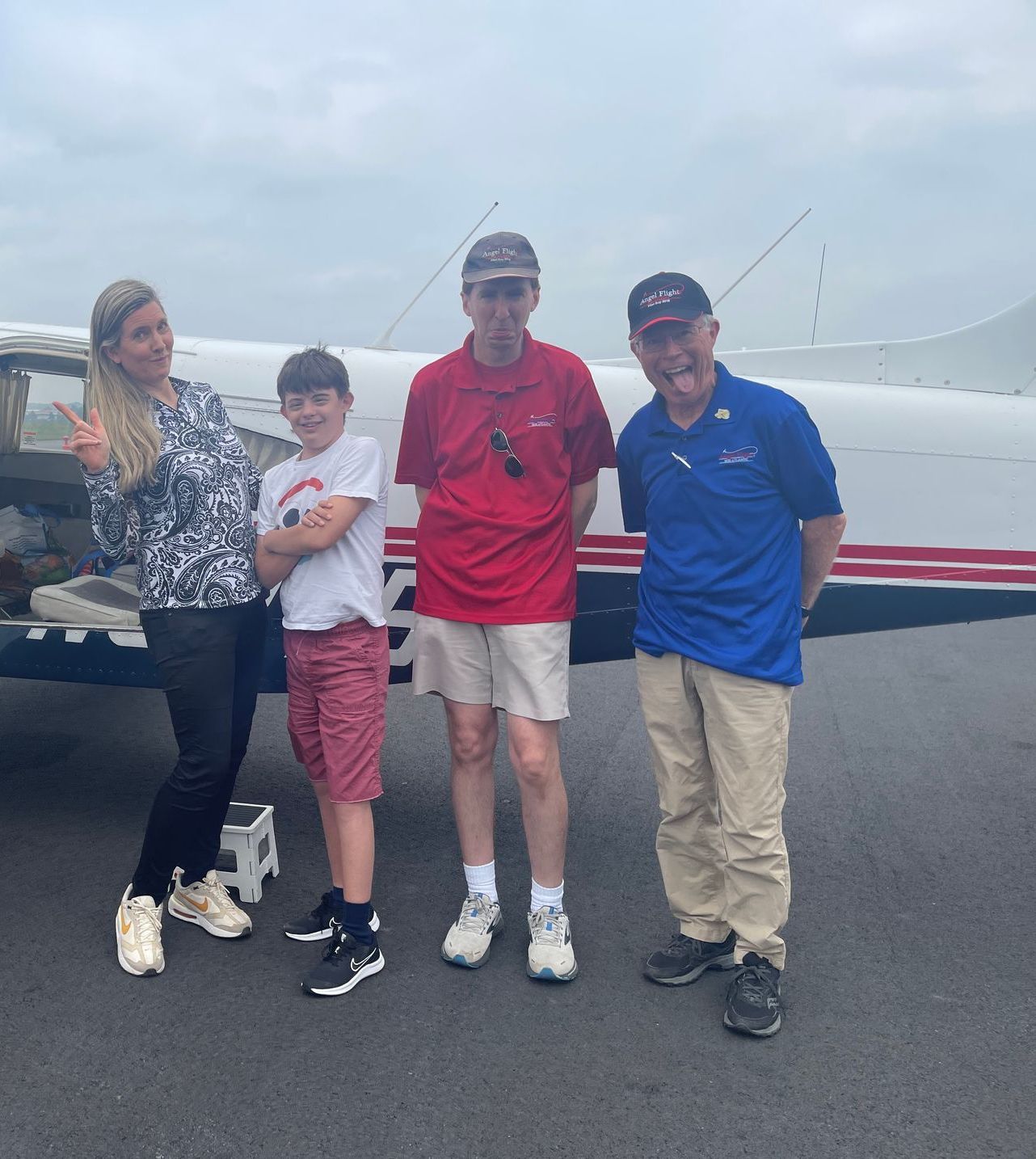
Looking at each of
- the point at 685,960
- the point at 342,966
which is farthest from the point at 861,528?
the point at 342,966

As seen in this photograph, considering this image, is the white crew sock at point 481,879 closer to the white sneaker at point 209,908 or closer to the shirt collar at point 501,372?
the white sneaker at point 209,908

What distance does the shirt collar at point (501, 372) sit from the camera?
263 centimetres

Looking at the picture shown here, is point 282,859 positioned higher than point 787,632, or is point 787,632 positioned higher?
point 787,632

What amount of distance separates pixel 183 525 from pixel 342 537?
424 mm

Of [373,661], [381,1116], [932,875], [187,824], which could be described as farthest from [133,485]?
[932,875]

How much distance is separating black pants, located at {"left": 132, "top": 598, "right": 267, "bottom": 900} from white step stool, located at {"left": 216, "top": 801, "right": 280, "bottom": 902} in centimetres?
22

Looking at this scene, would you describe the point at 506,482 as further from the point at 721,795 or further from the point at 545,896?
the point at 545,896

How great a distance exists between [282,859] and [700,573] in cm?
191

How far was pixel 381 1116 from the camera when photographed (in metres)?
2.12

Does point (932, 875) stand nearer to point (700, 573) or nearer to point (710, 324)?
point (700, 573)

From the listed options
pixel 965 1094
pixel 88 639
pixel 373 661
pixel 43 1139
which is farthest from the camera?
pixel 88 639

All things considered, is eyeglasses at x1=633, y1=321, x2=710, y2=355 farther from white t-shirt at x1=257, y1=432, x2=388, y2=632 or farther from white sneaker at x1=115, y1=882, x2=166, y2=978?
white sneaker at x1=115, y1=882, x2=166, y2=978

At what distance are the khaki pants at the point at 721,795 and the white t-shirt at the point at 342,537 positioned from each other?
2.66ft

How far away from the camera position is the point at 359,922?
8.67 feet
